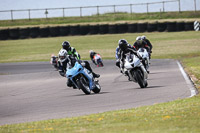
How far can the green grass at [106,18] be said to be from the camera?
59.1 metres

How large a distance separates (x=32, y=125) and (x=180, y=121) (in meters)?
2.53

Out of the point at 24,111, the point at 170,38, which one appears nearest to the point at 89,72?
the point at 24,111

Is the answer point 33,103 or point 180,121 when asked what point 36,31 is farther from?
point 180,121

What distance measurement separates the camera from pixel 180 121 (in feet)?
27.0

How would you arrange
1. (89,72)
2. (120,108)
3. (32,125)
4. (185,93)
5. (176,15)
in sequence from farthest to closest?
(176,15) < (89,72) < (185,93) < (120,108) < (32,125)

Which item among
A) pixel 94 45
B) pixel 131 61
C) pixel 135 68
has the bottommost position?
pixel 94 45

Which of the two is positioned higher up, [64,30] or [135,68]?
[135,68]

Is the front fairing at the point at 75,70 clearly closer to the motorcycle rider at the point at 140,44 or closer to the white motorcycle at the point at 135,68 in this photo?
the white motorcycle at the point at 135,68

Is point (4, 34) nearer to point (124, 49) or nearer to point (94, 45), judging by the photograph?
point (94, 45)

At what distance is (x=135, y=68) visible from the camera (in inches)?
598

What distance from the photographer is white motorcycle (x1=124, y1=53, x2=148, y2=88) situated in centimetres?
1504

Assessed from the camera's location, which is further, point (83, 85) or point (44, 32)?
point (44, 32)

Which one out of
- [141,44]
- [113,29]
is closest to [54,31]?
[113,29]

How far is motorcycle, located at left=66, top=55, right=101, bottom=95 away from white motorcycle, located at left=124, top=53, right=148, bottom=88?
3.55 ft
